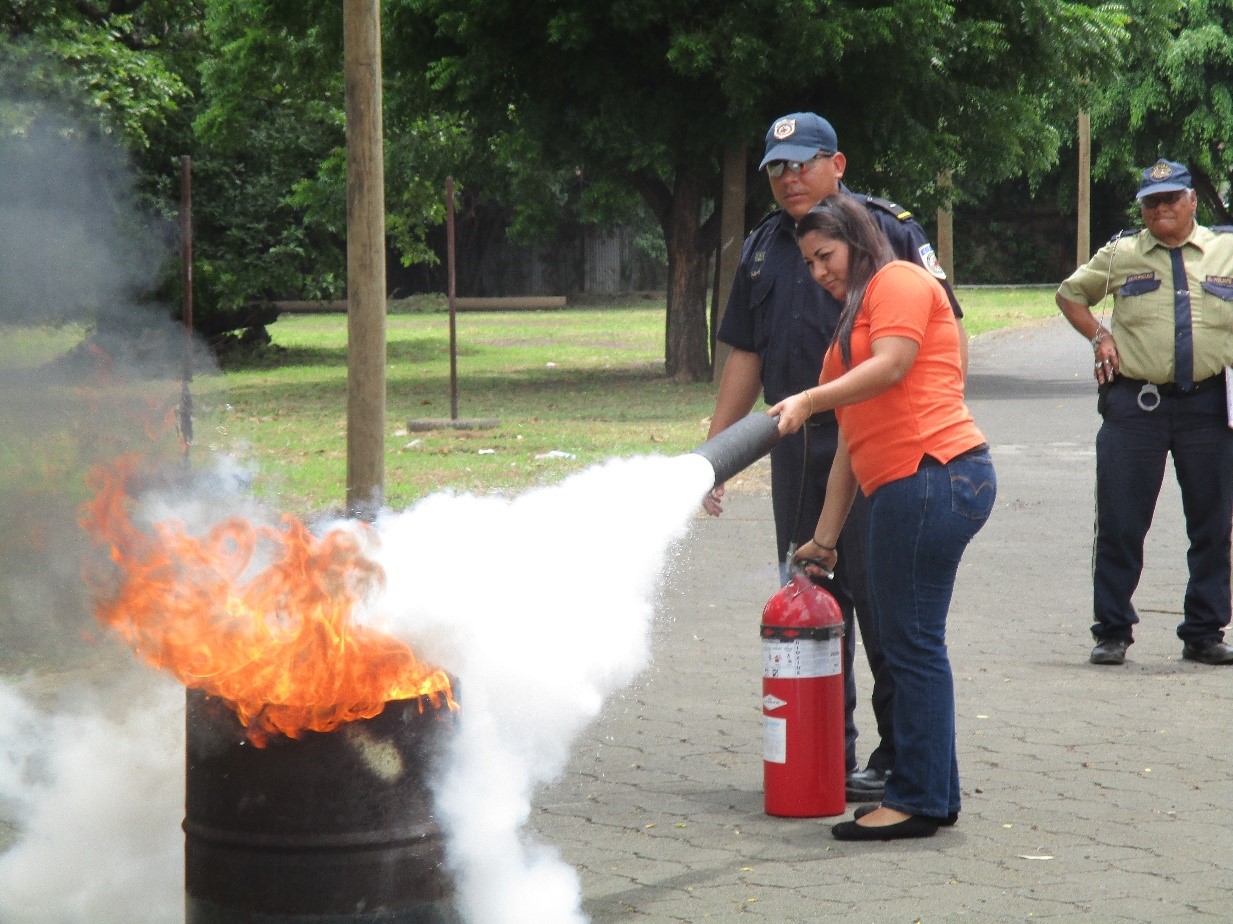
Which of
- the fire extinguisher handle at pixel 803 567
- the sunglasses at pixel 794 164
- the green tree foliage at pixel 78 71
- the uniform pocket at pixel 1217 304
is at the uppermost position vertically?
the green tree foliage at pixel 78 71

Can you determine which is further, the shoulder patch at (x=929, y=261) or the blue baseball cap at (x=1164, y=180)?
the blue baseball cap at (x=1164, y=180)

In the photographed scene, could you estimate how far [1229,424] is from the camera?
7.22 m

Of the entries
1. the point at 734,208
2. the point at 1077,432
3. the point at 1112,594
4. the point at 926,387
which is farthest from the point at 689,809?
the point at 734,208

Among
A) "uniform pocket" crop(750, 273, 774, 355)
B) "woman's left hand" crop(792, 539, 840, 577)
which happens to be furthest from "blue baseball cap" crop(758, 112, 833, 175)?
"woman's left hand" crop(792, 539, 840, 577)

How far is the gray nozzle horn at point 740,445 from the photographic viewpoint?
433 centimetres

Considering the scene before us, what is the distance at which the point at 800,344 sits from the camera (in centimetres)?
536

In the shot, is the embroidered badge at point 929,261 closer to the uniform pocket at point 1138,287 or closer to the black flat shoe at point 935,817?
the black flat shoe at point 935,817

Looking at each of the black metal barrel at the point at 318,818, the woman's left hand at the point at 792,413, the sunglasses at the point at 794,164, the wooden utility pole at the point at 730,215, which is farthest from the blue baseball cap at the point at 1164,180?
the wooden utility pole at the point at 730,215

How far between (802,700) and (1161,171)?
142 inches

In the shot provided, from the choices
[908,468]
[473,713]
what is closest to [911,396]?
[908,468]

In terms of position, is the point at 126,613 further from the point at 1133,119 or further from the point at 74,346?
the point at 1133,119

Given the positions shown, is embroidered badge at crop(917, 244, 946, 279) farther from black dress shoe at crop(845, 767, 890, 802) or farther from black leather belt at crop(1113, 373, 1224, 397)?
black leather belt at crop(1113, 373, 1224, 397)

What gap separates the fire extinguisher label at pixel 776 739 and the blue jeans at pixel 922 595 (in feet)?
1.17

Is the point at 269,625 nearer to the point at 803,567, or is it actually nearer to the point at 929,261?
the point at 803,567
